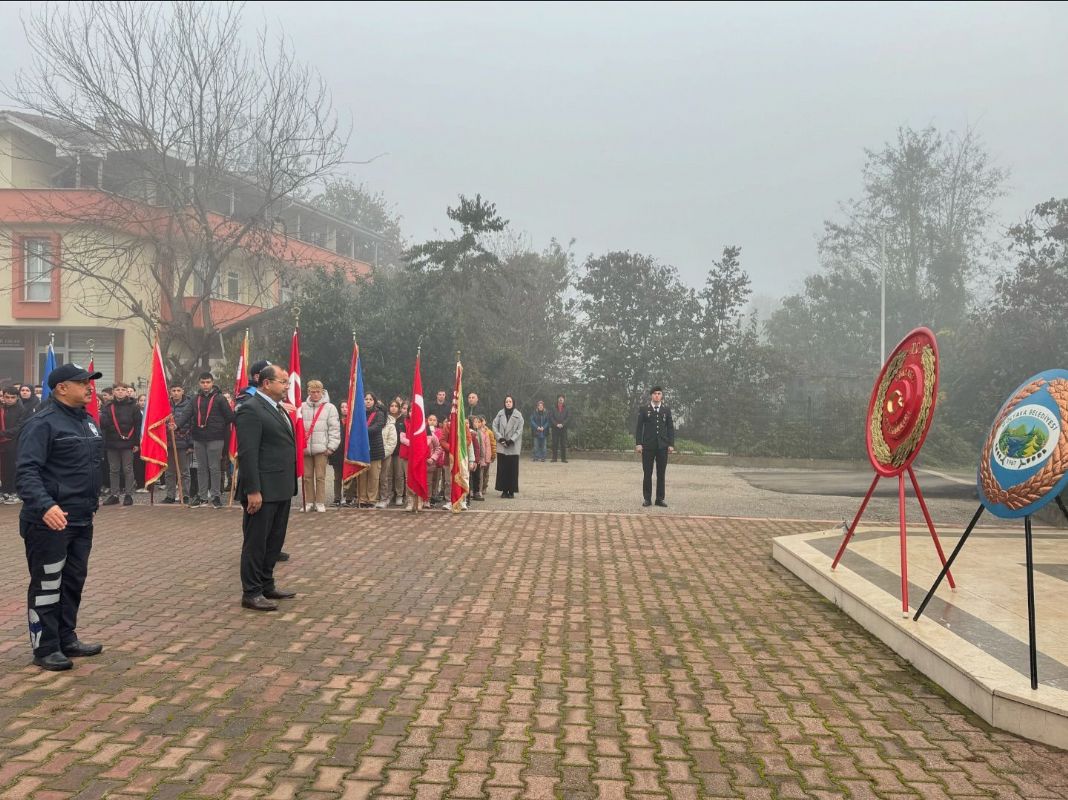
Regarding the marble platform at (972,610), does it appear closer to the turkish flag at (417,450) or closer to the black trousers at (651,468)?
the black trousers at (651,468)

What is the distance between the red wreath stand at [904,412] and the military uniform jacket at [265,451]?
181 inches

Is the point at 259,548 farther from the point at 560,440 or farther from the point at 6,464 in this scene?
the point at 560,440

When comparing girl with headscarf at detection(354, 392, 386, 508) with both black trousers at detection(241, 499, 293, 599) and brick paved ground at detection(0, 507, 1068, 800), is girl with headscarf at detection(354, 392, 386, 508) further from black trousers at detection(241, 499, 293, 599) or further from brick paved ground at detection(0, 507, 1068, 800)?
black trousers at detection(241, 499, 293, 599)

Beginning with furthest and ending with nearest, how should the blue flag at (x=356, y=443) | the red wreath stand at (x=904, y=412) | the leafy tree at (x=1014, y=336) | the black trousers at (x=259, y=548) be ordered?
the leafy tree at (x=1014, y=336) → the blue flag at (x=356, y=443) → the black trousers at (x=259, y=548) → the red wreath stand at (x=904, y=412)

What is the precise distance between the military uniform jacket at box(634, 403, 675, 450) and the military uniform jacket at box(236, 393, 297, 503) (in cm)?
752

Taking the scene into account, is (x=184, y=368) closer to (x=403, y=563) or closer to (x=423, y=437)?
(x=423, y=437)

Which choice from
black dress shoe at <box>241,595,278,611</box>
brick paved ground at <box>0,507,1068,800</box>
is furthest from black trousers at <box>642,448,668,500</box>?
black dress shoe at <box>241,595,278,611</box>

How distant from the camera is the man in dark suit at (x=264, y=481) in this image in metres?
6.39

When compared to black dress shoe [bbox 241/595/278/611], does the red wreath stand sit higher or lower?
higher

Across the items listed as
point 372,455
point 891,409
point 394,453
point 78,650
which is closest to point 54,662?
point 78,650

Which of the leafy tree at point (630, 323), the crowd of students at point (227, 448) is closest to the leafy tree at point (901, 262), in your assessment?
the leafy tree at point (630, 323)

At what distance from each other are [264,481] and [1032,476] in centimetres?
524

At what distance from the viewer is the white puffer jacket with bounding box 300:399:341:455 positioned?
11.9 meters

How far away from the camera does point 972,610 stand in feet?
19.7
